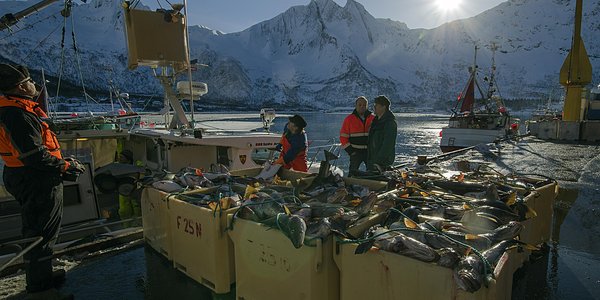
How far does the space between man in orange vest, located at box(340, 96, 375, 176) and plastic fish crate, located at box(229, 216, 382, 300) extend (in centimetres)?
358

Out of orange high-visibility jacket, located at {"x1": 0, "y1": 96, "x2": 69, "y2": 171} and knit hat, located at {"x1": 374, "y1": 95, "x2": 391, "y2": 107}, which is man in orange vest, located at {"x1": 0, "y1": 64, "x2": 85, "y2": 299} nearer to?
orange high-visibility jacket, located at {"x1": 0, "y1": 96, "x2": 69, "y2": 171}

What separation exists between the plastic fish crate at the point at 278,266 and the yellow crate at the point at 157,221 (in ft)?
3.93

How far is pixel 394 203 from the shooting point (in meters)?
3.22

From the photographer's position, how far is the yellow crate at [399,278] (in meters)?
1.85

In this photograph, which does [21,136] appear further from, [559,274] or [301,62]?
[301,62]

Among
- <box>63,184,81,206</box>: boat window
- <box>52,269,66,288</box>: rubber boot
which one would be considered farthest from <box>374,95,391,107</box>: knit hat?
<box>63,184,81,206</box>: boat window

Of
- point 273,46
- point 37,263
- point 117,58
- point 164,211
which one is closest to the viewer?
point 37,263

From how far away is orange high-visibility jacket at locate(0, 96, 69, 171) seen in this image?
2875mm

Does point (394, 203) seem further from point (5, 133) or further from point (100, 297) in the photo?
point (5, 133)

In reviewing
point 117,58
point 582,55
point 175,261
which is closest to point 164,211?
point 175,261

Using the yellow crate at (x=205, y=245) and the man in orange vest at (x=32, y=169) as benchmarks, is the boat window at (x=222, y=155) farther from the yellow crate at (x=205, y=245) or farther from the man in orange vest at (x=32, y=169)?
the man in orange vest at (x=32, y=169)

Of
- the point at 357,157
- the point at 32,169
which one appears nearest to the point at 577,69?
the point at 357,157

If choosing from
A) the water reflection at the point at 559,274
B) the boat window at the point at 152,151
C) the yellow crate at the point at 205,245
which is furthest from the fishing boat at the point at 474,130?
the yellow crate at the point at 205,245

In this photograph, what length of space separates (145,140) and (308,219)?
7.29 m
